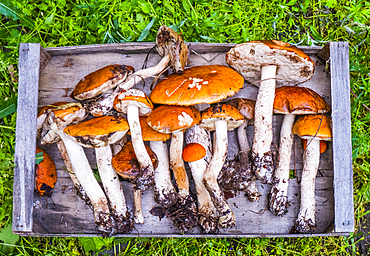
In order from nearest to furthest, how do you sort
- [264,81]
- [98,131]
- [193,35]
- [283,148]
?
[98,131], [264,81], [283,148], [193,35]

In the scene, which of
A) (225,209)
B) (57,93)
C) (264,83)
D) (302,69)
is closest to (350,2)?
(302,69)

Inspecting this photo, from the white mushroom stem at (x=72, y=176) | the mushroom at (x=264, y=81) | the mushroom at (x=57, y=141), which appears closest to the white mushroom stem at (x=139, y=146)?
the mushroom at (x=57, y=141)

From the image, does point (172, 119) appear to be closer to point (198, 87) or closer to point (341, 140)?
point (198, 87)

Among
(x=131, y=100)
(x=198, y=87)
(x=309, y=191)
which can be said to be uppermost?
(x=198, y=87)

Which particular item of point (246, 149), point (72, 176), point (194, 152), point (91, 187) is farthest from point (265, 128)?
point (72, 176)

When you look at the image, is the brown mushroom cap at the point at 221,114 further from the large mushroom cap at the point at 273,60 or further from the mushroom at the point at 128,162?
the mushroom at the point at 128,162

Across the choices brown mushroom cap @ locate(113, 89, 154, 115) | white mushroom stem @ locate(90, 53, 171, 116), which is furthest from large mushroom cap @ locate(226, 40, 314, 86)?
brown mushroom cap @ locate(113, 89, 154, 115)

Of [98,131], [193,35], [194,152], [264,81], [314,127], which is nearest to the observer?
[98,131]
